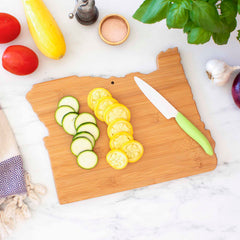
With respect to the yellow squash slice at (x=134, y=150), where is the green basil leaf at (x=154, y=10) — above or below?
above

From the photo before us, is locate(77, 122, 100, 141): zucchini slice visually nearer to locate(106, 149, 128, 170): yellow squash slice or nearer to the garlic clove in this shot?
locate(106, 149, 128, 170): yellow squash slice

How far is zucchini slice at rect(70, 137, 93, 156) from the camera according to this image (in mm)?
1231

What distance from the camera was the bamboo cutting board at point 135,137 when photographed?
4.18ft

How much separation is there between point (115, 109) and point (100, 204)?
408mm

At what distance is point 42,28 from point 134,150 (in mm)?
619

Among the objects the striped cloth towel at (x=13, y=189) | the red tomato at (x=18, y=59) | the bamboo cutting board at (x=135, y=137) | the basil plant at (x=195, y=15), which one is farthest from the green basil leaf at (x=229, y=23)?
the striped cloth towel at (x=13, y=189)

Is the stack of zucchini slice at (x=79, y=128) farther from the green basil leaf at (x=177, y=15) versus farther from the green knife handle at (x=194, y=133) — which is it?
the green basil leaf at (x=177, y=15)

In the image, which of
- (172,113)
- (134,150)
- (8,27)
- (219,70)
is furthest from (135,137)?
(8,27)

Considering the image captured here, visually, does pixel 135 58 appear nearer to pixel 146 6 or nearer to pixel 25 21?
pixel 146 6

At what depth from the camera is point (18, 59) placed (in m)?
1.26

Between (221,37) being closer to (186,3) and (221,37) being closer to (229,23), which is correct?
(229,23)

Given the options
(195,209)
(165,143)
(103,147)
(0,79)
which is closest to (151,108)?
(165,143)

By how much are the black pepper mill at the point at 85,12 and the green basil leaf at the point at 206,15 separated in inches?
18.6

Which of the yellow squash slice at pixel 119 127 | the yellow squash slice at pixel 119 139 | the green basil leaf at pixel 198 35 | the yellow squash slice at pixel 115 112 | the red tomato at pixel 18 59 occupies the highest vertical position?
the green basil leaf at pixel 198 35
